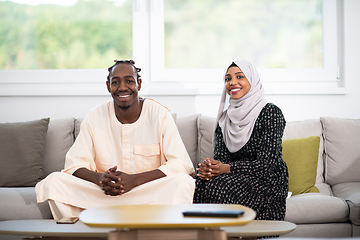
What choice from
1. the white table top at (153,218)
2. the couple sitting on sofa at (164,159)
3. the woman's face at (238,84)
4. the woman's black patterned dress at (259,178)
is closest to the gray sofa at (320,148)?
the woman's black patterned dress at (259,178)

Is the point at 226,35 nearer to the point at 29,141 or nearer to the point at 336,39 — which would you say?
the point at 336,39

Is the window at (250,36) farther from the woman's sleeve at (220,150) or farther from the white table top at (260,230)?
the white table top at (260,230)

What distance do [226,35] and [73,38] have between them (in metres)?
1.44

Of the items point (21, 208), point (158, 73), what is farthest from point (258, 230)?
point (158, 73)

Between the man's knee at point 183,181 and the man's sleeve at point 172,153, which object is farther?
the man's sleeve at point 172,153

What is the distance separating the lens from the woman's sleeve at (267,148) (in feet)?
6.88

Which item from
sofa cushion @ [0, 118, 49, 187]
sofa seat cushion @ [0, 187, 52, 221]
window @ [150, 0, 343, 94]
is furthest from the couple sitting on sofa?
window @ [150, 0, 343, 94]

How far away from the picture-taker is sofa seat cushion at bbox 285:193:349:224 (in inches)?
83.2

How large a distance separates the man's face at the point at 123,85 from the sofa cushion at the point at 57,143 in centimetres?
70

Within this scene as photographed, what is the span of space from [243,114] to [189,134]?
56cm

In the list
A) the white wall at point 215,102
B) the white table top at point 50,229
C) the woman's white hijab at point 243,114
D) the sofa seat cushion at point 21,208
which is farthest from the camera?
the white wall at point 215,102

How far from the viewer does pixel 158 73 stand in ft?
10.6

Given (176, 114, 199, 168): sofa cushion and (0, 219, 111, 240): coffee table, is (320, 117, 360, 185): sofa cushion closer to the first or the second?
(176, 114, 199, 168): sofa cushion

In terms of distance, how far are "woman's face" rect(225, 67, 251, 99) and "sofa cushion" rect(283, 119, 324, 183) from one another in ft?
1.96
